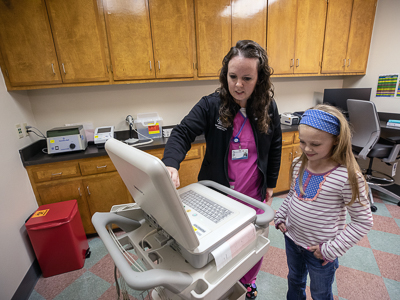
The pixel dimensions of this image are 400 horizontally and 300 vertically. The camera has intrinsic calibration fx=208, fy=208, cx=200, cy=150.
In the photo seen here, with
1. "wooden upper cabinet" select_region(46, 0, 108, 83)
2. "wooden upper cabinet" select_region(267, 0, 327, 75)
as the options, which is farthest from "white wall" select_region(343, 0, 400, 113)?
"wooden upper cabinet" select_region(46, 0, 108, 83)

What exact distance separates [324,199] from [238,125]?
55 cm

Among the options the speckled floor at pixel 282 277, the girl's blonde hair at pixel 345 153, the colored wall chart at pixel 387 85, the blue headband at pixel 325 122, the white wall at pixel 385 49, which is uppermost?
the white wall at pixel 385 49

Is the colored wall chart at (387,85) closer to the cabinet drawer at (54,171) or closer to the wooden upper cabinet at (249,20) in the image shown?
the wooden upper cabinet at (249,20)

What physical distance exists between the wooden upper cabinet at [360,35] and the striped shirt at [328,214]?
2986 millimetres

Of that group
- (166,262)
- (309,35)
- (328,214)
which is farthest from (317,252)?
(309,35)

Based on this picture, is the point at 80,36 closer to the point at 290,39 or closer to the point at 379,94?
the point at 290,39

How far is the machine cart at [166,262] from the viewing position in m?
0.54

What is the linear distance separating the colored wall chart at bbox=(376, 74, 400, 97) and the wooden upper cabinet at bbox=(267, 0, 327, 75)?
102 centimetres

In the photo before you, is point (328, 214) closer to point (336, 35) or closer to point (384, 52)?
point (336, 35)

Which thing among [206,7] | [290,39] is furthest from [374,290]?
[206,7]

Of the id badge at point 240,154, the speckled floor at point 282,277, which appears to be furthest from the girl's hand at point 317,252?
the speckled floor at point 282,277

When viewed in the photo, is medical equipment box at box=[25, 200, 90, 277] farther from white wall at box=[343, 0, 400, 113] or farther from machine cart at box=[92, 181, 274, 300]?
white wall at box=[343, 0, 400, 113]

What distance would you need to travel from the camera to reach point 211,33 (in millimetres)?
2273

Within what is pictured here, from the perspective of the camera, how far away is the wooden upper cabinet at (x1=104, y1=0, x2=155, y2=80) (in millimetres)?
1961
